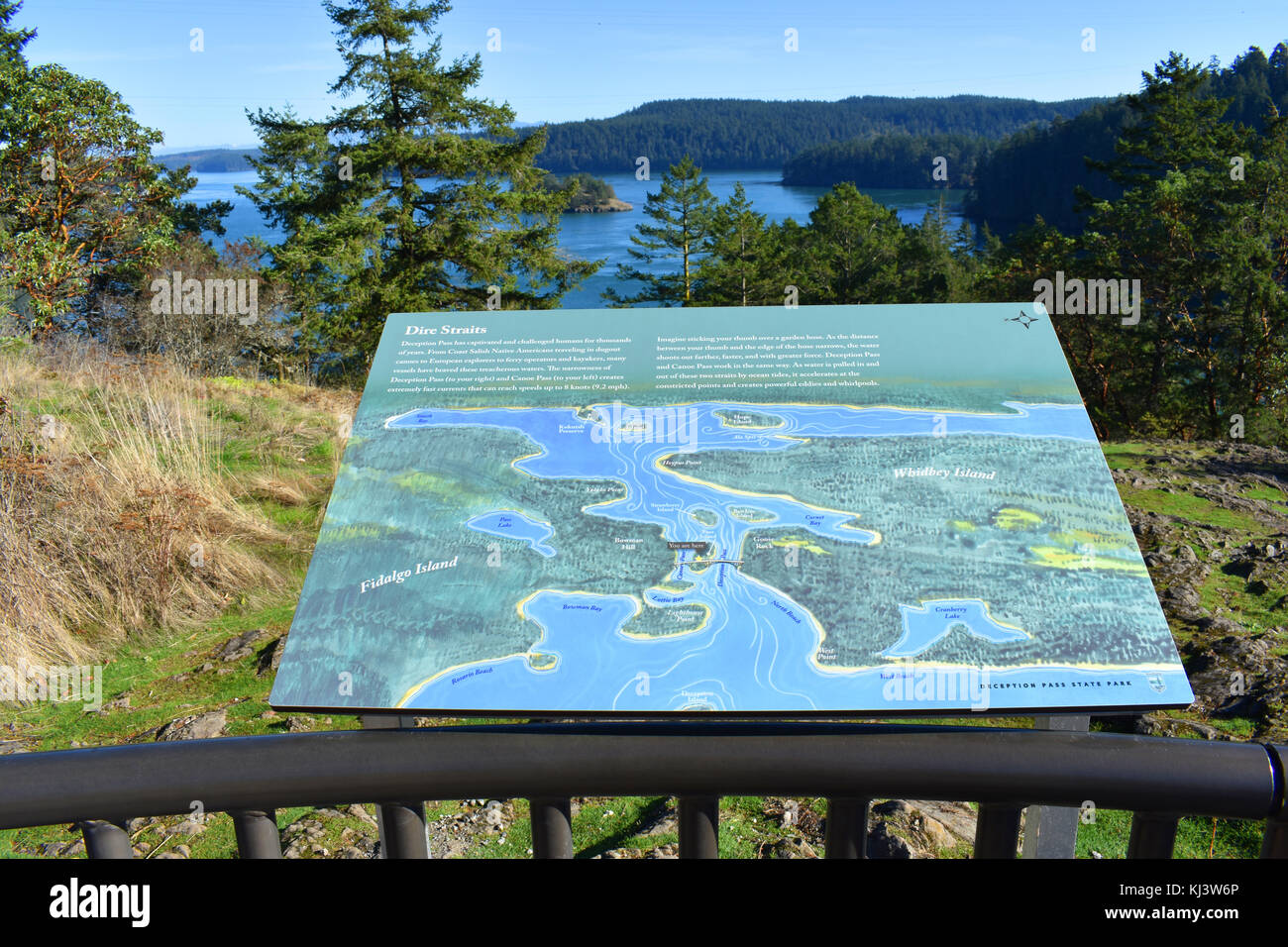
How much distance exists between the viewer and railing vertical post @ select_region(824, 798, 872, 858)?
3.82 feet

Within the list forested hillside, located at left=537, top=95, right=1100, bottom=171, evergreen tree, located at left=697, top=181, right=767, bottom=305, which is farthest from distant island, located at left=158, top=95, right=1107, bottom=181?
evergreen tree, located at left=697, top=181, right=767, bottom=305

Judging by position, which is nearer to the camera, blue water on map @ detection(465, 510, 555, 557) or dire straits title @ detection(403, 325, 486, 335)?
blue water on map @ detection(465, 510, 555, 557)

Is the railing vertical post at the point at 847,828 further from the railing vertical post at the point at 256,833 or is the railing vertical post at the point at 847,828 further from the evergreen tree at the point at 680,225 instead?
the evergreen tree at the point at 680,225

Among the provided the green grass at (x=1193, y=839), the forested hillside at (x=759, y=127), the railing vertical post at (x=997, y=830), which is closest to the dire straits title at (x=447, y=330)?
the railing vertical post at (x=997, y=830)

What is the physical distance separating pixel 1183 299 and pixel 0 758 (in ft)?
70.2

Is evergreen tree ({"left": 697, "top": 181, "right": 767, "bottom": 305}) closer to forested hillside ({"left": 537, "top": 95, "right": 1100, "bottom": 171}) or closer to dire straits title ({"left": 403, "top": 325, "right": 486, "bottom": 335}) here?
dire straits title ({"left": 403, "top": 325, "right": 486, "bottom": 335})

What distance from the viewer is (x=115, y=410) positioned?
6242 mm

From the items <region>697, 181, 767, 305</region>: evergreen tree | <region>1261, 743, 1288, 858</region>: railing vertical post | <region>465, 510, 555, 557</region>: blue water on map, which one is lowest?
<region>1261, 743, 1288, 858</region>: railing vertical post

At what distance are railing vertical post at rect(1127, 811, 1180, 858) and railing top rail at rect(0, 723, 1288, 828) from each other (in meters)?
0.04

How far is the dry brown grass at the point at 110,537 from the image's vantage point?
4.14 meters

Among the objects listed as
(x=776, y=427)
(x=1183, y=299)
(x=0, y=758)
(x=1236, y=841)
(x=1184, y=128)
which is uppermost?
(x=1184, y=128)

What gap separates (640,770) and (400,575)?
0.78 metres
